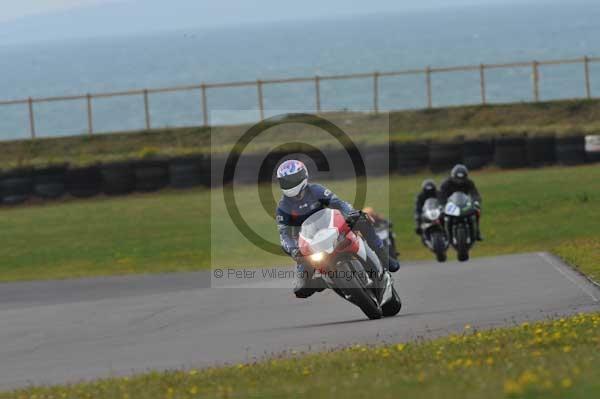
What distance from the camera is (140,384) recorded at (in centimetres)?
971

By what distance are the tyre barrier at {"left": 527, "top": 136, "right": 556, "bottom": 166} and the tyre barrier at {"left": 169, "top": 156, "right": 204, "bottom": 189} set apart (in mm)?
→ 8600

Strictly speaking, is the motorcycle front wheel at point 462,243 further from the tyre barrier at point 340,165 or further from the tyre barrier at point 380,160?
the tyre barrier at point 380,160

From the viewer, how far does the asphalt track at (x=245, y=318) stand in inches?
461

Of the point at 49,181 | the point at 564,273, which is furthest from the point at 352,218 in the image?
the point at 49,181

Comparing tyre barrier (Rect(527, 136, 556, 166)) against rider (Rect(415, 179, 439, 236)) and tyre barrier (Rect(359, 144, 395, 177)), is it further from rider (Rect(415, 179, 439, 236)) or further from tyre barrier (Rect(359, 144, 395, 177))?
rider (Rect(415, 179, 439, 236))

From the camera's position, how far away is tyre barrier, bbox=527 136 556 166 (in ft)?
108

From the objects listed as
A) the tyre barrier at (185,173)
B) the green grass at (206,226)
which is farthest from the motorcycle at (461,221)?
the tyre barrier at (185,173)

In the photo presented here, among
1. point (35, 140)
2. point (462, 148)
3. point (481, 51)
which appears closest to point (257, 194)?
point (462, 148)

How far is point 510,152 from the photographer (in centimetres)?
Answer: 3312

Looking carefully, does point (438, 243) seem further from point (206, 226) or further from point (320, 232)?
point (320, 232)

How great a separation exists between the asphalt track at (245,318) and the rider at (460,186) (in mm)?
1008

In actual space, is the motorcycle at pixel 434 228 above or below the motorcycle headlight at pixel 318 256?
below

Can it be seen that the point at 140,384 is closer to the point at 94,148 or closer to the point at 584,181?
the point at 584,181

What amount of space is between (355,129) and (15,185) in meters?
11.4
